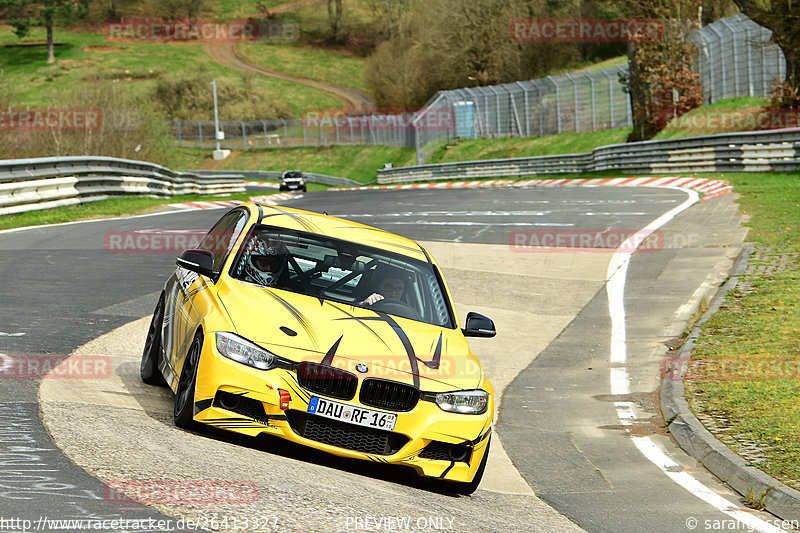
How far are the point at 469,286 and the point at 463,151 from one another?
155 ft

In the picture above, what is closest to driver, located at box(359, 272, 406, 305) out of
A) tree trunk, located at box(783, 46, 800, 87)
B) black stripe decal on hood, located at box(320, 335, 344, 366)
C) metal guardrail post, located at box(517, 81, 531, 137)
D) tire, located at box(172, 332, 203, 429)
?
black stripe decal on hood, located at box(320, 335, 344, 366)

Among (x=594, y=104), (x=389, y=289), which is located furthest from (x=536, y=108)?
(x=389, y=289)

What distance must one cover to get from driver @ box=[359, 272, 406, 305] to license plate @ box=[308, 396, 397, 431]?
1.37m

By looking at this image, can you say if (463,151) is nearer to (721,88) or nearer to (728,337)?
(721,88)

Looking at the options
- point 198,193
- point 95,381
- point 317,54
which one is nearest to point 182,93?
point 317,54

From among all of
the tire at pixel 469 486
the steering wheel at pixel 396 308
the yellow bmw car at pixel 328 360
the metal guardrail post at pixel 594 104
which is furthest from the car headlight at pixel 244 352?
the metal guardrail post at pixel 594 104

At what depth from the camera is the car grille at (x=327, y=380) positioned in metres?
6.19

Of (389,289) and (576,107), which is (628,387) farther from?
(576,107)

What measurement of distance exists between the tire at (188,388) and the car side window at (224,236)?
1.00 metres

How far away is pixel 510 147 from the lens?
5666cm

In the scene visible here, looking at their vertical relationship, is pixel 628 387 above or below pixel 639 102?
below

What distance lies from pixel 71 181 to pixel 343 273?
18761 millimetres

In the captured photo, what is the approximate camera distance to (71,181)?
24609mm

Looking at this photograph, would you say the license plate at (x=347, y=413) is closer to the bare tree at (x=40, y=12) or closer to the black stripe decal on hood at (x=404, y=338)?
the black stripe decal on hood at (x=404, y=338)
